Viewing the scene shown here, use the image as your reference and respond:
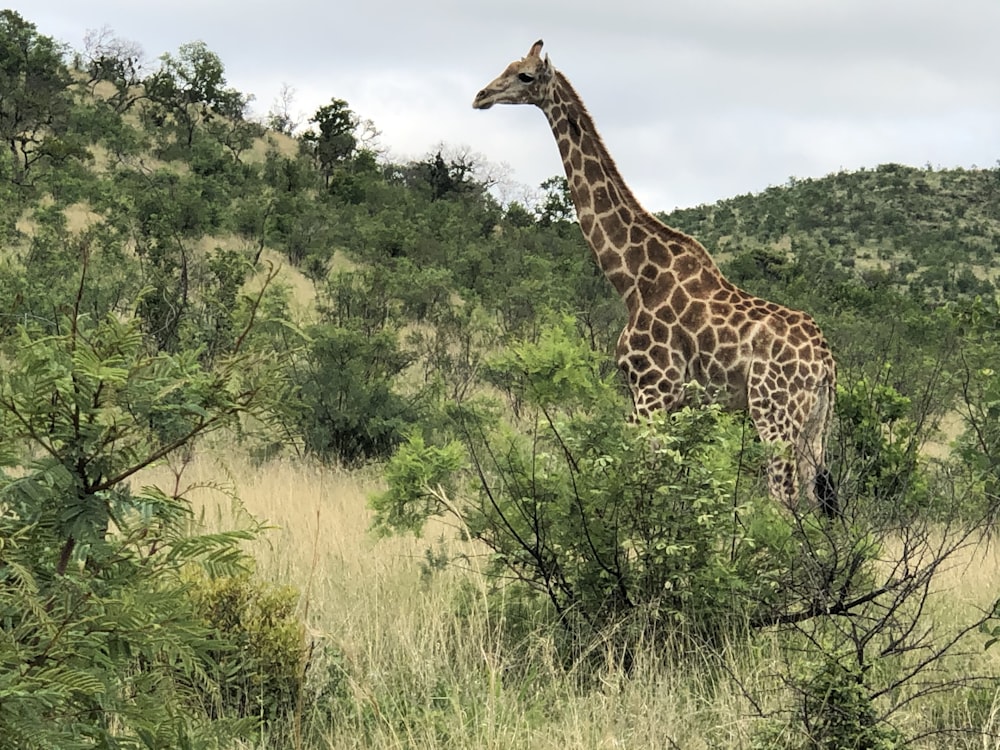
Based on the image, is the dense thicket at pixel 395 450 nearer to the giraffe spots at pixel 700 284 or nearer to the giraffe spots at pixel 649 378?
the giraffe spots at pixel 649 378

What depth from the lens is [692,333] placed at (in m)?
5.36

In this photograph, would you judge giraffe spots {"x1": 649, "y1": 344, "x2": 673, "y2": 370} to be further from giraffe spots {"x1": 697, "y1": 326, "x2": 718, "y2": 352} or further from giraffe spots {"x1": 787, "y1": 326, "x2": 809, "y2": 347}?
giraffe spots {"x1": 787, "y1": 326, "x2": 809, "y2": 347}

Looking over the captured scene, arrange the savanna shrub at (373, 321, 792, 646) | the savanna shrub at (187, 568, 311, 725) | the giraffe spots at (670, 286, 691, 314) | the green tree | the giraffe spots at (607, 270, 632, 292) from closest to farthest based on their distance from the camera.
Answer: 1. the green tree
2. the savanna shrub at (187, 568, 311, 725)
3. the savanna shrub at (373, 321, 792, 646)
4. the giraffe spots at (670, 286, 691, 314)
5. the giraffe spots at (607, 270, 632, 292)

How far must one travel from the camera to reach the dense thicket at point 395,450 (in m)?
1.73

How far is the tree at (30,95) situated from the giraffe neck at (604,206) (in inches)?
854

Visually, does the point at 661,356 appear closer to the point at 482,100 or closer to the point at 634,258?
the point at 634,258

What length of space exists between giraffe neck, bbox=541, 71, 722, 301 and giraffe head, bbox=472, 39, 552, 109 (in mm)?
128

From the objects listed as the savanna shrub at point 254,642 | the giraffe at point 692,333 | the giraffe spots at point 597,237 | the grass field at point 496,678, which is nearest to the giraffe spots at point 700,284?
the giraffe at point 692,333

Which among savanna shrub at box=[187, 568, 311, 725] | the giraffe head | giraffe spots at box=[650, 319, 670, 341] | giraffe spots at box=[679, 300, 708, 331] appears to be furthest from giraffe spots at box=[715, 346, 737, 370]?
savanna shrub at box=[187, 568, 311, 725]

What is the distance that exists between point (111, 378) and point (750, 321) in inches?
164

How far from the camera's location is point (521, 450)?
4016mm

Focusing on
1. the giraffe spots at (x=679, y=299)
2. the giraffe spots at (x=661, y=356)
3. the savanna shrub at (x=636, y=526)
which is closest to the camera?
the savanna shrub at (x=636, y=526)

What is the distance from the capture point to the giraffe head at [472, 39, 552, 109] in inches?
225

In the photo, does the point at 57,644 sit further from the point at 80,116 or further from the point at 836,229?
the point at 836,229
